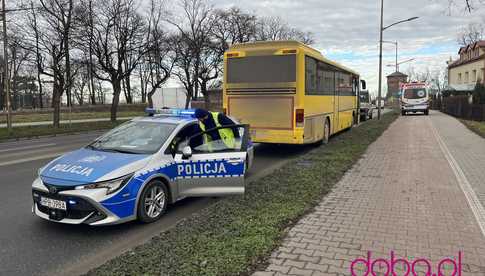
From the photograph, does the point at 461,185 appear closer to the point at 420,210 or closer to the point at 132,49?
the point at 420,210

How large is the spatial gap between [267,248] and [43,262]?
7.73 ft

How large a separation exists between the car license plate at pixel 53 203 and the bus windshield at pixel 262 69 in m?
7.29

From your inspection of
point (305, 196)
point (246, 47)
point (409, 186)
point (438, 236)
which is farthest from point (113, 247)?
point (246, 47)

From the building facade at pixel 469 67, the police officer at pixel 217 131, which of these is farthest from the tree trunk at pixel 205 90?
the building facade at pixel 469 67

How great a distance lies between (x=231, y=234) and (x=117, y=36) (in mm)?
26726

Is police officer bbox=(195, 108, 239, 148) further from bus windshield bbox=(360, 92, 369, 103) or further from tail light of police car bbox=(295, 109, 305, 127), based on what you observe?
bus windshield bbox=(360, 92, 369, 103)

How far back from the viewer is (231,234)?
482 centimetres

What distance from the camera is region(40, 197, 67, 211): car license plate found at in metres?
5.02

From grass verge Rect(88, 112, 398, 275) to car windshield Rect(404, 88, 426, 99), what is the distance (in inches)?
1297

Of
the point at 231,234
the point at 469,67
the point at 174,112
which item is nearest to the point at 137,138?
the point at 174,112

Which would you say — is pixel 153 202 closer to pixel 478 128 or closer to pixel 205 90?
pixel 478 128

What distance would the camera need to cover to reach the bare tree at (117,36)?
27578 mm

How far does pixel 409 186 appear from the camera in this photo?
7.65 meters

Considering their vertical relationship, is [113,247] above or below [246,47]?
below
